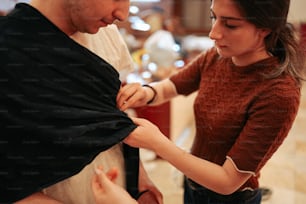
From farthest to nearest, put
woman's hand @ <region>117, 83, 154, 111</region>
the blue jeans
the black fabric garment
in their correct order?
1. the blue jeans
2. woman's hand @ <region>117, 83, 154, 111</region>
3. the black fabric garment

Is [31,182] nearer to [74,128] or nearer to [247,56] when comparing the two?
[74,128]

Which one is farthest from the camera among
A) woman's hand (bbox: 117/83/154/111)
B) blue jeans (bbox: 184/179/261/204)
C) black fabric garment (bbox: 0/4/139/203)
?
blue jeans (bbox: 184/179/261/204)

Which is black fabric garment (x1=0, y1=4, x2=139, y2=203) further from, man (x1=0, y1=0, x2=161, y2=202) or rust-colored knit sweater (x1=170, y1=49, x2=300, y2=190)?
rust-colored knit sweater (x1=170, y1=49, x2=300, y2=190)

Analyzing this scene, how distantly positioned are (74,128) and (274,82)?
29 cm

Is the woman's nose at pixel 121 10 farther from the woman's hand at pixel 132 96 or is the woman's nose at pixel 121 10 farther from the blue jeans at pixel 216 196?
the blue jeans at pixel 216 196

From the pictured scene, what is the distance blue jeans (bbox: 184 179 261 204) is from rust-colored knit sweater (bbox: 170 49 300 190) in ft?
0.07

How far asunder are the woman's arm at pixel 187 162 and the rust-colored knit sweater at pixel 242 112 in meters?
0.02

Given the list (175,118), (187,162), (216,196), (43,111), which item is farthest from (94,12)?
(175,118)

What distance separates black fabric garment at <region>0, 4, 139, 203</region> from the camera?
1.52ft

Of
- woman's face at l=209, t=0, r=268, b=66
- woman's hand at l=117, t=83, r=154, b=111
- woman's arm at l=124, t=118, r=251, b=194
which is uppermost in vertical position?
woman's face at l=209, t=0, r=268, b=66

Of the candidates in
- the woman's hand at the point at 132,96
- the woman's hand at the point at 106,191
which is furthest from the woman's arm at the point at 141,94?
the woman's hand at the point at 106,191

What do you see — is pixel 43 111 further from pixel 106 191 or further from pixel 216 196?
pixel 216 196

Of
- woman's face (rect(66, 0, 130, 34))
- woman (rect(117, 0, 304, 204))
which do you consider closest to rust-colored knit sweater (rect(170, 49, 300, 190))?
woman (rect(117, 0, 304, 204))

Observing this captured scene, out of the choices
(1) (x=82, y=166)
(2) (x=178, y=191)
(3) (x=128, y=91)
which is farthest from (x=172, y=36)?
(1) (x=82, y=166)
